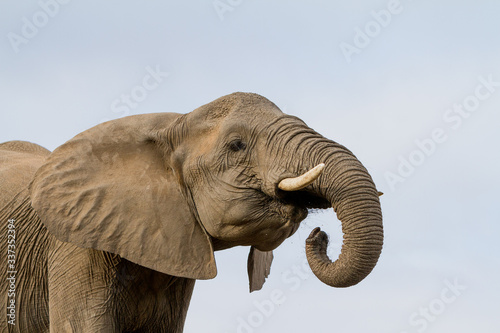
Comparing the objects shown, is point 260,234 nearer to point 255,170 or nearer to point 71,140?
point 255,170

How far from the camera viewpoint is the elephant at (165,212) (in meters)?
6.02

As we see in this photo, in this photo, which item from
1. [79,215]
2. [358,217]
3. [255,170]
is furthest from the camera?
[79,215]

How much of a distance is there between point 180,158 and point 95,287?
1.07m

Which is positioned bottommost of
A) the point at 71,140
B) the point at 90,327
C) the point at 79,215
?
the point at 90,327

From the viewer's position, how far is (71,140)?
6.96 meters

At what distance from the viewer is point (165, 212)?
6.64m

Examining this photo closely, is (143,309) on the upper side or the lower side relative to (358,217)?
lower

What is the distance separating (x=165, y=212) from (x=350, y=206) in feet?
4.64

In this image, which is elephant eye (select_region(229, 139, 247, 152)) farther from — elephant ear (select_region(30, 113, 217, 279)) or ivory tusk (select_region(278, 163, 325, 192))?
elephant ear (select_region(30, 113, 217, 279))

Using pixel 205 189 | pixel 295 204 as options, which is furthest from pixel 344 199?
pixel 205 189

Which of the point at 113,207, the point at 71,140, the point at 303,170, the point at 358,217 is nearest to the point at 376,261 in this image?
the point at 358,217

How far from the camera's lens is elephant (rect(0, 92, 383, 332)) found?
6023 millimetres

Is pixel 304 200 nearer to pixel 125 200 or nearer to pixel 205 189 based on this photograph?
pixel 205 189

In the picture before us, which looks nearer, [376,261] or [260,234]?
[376,261]
